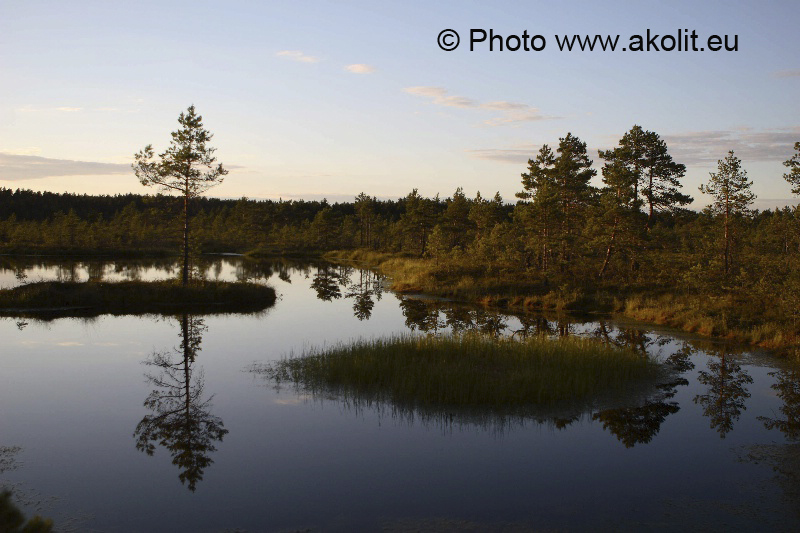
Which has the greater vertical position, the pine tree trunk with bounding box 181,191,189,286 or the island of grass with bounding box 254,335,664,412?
the pine tree trunk with bounding box 181,191,189,286

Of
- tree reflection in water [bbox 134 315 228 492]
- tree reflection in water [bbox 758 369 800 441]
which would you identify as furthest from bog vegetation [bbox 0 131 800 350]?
tree reflection in water [bbox 134 315 228 492]

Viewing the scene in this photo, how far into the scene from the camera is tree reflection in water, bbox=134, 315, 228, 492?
36.0ft

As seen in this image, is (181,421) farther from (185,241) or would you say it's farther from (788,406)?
(185,241)

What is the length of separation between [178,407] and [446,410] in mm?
6946

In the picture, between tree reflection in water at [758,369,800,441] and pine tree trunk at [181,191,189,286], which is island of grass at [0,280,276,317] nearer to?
pine tree trunk at [181,191,189,286]

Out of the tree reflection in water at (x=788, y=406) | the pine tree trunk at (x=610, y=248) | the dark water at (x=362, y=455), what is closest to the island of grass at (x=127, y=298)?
the dark water at (x=362, y=455)

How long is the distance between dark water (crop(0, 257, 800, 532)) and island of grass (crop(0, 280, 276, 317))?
40.3ft

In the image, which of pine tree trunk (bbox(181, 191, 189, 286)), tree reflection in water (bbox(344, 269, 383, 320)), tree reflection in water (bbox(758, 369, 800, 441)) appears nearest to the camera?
tree reflection in water (bbox(758, 369, 800, 441))

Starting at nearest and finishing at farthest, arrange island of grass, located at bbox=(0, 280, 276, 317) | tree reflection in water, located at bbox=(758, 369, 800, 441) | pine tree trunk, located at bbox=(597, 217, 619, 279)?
1. tree reflection in water, located at bbox=(758, 369, 800, 441)
2. island of grass, located at bbox=(0, 280, 276, 317)
3. pine tree trunk, located at bbox=(597, 217, 619, 279)

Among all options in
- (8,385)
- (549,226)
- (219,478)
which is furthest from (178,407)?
(549,226)

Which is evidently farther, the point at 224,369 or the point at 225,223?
the point at 225,223

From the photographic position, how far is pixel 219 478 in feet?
33.0

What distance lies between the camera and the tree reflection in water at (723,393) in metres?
14.1

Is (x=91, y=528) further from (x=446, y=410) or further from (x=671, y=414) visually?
(x=671, y=414)
